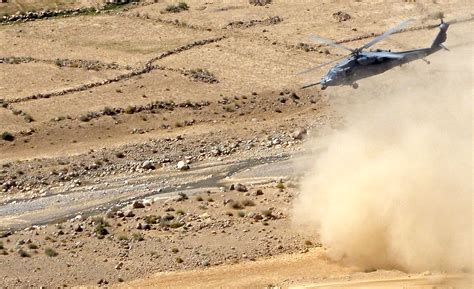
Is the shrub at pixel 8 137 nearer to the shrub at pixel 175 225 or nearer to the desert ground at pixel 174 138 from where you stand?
the desert ground at pixel 174 138

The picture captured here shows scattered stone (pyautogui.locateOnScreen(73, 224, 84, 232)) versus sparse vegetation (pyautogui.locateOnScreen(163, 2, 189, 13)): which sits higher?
sparse vegetation (pyautogui.locateOnScreen(163, 2, 189, 13))

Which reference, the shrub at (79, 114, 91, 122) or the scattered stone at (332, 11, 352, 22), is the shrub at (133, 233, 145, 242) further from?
the scattered stone at (332, 11, 352, 22)

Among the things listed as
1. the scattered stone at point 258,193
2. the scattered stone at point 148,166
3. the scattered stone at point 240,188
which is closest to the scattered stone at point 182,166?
the scattered stone at point 148,166

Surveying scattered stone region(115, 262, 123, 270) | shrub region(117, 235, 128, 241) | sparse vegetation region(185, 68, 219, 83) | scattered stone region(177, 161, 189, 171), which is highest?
shrub region(117, 235, 128, 241)

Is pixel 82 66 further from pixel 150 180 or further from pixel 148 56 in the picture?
pixel 150 180

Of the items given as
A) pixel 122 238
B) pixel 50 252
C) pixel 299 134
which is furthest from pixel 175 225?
pixel 299 134

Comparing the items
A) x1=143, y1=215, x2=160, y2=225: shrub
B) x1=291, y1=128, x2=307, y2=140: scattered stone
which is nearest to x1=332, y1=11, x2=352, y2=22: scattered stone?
x1=291, y1=128, x2=307, y2=140: scattered stone

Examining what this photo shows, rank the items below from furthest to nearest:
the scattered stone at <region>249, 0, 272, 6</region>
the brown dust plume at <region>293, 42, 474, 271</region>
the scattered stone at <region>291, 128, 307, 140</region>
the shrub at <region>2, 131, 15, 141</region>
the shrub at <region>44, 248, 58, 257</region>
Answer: the scattered stone at <region>249, 0, 272, 6</region>
the shrub at <region>2, 131, 15, 141</region>
the scattered stone at <region>291, 128, 307, 140</region>
the shrub at <region>44, 248, 58, 257</region>
the brown dust plume at <region>293, 42, 474, 271</region>

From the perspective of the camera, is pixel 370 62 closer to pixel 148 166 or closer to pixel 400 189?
pixel 400 189

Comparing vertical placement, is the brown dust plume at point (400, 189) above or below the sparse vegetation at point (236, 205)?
above
